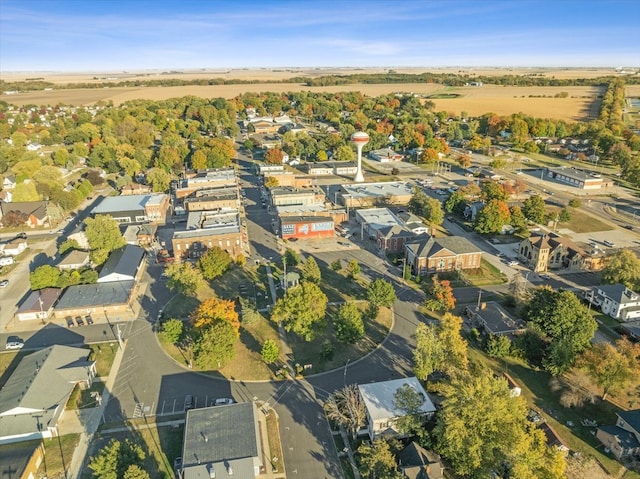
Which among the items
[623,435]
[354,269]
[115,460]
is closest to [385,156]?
[354,269]

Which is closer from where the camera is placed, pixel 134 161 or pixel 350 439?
pixel 350 439

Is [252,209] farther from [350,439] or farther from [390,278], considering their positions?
[350,439]

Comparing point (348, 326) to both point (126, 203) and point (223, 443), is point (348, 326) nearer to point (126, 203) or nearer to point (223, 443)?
point (223, 443)

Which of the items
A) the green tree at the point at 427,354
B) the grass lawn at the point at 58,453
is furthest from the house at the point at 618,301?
the grass lawn at the point at 58,453

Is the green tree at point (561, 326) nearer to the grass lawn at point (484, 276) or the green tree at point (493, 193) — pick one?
the grass lawn at point (484, 276)

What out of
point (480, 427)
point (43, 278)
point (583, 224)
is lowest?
point (583, 224)

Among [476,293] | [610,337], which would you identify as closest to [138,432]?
[476,293]
